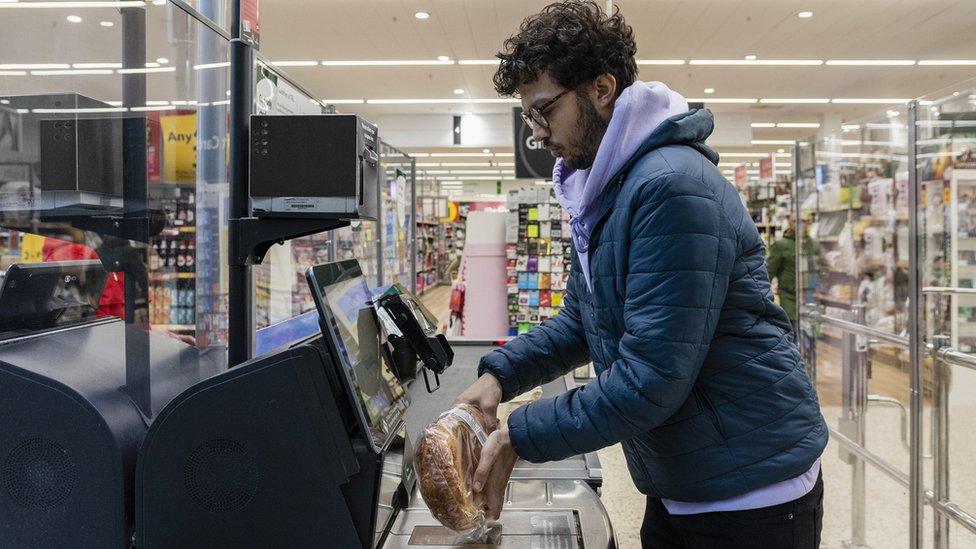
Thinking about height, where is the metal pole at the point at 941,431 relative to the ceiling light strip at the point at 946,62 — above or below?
below

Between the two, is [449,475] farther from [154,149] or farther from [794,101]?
[794,101]

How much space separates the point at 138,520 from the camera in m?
0.98

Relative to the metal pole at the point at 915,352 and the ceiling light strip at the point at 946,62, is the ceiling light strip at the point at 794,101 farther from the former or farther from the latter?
the metal pole at the point at 915,352

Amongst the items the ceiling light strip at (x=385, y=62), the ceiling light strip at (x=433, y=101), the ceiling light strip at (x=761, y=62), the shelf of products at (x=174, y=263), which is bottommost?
the shelf of products at (x=174, y=263)

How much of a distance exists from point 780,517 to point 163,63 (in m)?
1.76

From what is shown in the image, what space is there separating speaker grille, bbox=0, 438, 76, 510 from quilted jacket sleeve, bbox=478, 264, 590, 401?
0.72 metres

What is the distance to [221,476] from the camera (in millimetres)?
975

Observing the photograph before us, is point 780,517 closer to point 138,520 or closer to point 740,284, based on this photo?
point 740,284

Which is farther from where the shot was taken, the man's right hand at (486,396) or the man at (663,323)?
the man's right hand at (486,396)

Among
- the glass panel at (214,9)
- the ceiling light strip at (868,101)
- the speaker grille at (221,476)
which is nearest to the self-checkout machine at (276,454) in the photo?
the speaker grille at (221,476)

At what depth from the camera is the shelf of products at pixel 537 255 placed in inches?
249

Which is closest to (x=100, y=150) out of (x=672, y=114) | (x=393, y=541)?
(x=393, y=541)

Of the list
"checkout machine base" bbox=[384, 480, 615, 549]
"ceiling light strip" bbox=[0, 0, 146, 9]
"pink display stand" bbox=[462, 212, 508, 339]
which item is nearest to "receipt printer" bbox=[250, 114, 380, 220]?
"ceiling light strip" bbox=[0, 0, 146, 9]

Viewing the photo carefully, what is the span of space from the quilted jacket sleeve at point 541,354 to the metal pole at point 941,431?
1983 millimetres
